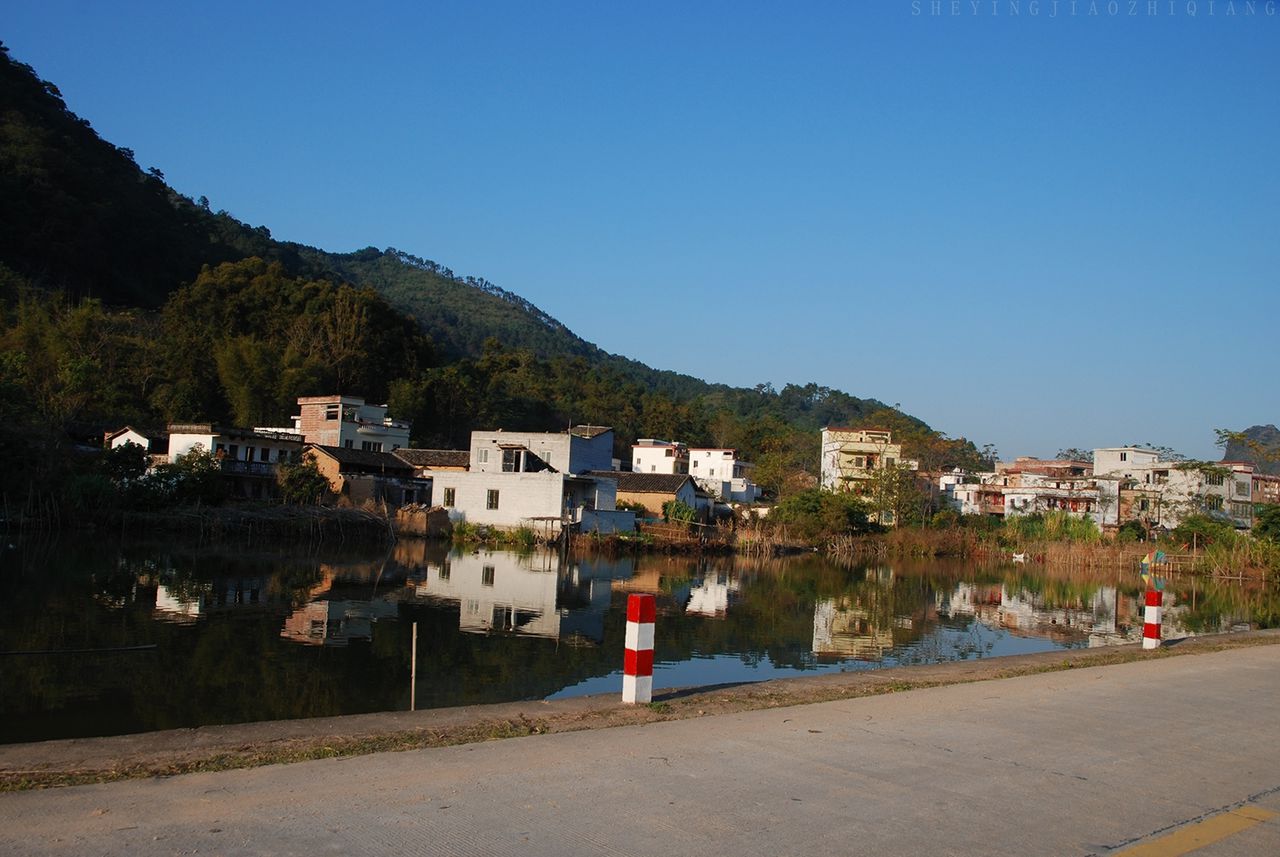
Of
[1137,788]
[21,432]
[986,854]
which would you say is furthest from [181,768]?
[21,432]

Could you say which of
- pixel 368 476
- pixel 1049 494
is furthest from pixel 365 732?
pixel 1049 494

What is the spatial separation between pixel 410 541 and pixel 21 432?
578 inches

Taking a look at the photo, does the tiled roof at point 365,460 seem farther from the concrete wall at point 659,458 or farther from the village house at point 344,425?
the concrete wall at point 659,458

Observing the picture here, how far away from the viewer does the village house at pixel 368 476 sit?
48.2 metres

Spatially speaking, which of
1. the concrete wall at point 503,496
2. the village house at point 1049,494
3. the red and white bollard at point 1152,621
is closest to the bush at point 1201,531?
the village house at point 1049,494

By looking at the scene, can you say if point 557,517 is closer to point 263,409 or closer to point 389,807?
point 263,409

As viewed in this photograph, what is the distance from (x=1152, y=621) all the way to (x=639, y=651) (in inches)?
366

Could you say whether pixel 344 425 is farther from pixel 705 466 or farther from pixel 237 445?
pixel 705 466

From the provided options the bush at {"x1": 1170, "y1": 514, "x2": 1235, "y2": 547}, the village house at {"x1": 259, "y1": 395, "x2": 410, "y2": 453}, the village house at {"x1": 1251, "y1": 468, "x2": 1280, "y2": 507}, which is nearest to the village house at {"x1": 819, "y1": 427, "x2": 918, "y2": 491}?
the bush at {"x1": 1170, "y1": 514, "x2": 1235, "y2": 547}

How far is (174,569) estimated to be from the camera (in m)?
26.2

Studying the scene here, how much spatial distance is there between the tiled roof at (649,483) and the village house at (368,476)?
10532 millimetres

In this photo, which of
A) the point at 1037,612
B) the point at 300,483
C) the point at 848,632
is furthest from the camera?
the point at 300,483

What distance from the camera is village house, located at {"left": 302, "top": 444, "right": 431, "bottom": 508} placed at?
4819cm

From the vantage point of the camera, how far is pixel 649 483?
5528 centimetres
